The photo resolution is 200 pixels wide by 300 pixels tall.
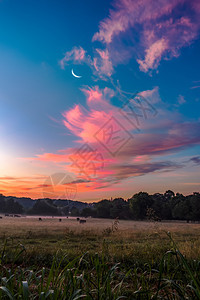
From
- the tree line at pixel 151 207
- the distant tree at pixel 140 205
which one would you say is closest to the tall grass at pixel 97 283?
the tree line at pixel 151 207

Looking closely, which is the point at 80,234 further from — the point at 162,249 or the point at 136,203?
the point at 136,203

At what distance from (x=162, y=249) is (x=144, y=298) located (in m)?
6.19

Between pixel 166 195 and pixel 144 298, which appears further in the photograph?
pixel 166 195

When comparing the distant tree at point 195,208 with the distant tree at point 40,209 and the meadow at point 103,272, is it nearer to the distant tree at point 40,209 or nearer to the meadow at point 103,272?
the meadow at point 103,272

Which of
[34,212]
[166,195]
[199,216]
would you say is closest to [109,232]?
[199,216]

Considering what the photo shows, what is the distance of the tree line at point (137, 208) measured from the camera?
6781 centimetres

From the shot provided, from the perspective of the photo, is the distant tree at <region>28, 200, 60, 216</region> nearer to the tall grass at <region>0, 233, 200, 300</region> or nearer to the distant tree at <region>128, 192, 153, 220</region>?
the distant tree at <region>128, 192, 153, 220</region>

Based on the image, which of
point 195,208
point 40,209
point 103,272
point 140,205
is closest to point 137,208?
point 140,205

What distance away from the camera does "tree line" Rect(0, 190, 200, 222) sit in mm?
67812

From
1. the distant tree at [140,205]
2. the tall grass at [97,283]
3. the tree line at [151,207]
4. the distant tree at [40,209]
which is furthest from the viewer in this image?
the distant tree at [40,209]

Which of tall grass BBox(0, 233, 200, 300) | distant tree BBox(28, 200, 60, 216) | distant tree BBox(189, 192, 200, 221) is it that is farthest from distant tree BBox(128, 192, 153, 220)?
tall grass BBox(0, 233, 200, 300)

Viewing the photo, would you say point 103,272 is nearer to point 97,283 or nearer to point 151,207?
point 97,283

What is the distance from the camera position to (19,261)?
8.70m

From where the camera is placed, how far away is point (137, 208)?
74.3 m
